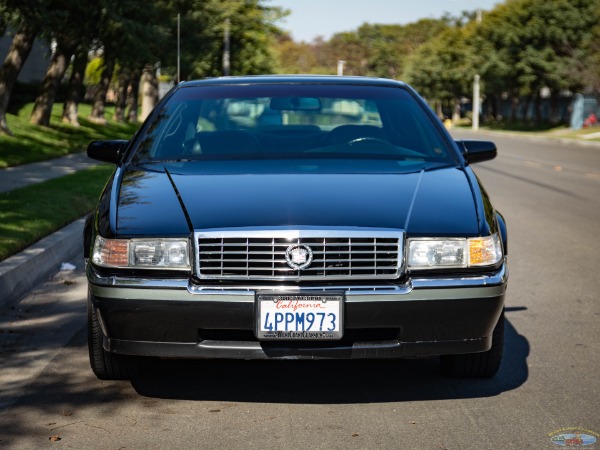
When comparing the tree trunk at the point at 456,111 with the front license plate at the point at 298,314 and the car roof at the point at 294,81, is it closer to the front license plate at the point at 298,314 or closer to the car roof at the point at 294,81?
the car roof at the point at 294,81

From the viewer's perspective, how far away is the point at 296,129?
6.14 metres

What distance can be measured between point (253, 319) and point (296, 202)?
23.6 inches

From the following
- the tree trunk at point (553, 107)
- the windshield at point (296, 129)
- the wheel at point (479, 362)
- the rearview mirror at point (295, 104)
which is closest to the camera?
the wheel at point (479, 362)

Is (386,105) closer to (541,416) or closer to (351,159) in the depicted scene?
(351,159)

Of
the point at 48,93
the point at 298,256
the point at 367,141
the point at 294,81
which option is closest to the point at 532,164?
the point at 48,93

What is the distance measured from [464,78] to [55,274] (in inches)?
3332

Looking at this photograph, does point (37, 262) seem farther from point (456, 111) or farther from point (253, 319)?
point (456, 111)

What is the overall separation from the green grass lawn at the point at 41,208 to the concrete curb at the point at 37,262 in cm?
9

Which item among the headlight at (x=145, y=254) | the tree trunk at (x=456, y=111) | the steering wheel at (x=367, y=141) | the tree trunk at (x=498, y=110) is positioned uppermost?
the steering wheel at (x=367, y=141)

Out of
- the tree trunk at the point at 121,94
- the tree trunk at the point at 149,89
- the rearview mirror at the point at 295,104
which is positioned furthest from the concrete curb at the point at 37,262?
the tree trunk at the point at 149,89

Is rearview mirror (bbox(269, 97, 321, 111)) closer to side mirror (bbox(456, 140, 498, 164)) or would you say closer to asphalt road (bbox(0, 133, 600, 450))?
side mirror (bbox(456, 140, 498, 164))

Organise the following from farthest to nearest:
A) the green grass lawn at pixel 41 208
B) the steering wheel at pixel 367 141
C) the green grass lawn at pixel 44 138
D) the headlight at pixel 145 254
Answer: the green grass lawn at pixel 44 138 < the green grass lawn at pixel 41 208 < the steering wheel at pixel 367 141 < the headlight at pixel 145 254

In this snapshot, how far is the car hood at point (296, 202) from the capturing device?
452 centimetres

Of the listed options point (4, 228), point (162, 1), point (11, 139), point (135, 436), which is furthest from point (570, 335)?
point (162, 1)
